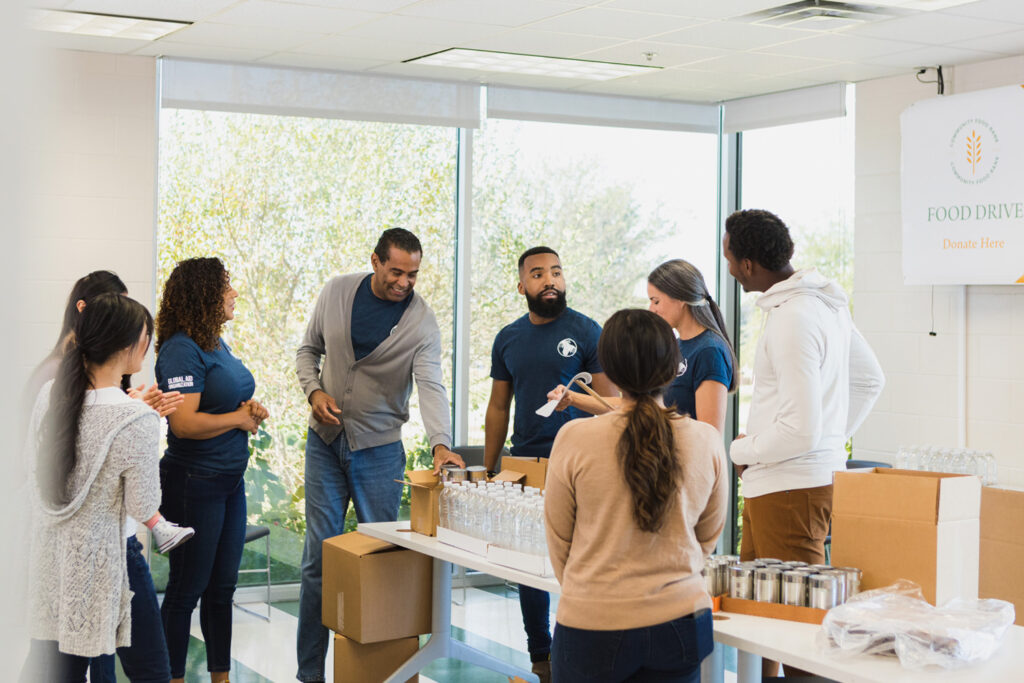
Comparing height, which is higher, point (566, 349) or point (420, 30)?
point (420, 30)

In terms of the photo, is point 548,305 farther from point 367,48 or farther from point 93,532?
point 93,532

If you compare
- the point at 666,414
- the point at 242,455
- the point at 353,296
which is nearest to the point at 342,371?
the point at 353,296

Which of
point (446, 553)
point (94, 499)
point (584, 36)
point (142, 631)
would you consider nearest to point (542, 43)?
point (584, 36)

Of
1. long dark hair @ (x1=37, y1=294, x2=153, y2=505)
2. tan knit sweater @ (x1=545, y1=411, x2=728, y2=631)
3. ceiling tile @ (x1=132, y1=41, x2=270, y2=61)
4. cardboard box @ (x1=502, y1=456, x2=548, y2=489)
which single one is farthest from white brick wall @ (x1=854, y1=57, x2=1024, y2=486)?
long dark hair @ (x1=37, y1=294, x2=153, y2=505)

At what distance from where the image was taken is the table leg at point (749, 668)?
241cm

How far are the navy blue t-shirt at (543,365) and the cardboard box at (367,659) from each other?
0.92 m

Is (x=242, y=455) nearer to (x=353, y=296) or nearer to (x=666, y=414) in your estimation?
(x=353, y=296)

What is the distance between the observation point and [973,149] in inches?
195

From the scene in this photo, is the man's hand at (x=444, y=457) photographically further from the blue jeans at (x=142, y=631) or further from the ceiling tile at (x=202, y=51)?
the ceiling tile at (x=202, y=51)

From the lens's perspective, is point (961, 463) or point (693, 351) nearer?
point (693, 351)

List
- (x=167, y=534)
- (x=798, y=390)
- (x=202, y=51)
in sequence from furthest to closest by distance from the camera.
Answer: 1. (x=202, y=51)
2. (x=167, y=534)
3. (x=798, y=390)

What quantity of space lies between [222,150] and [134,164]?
499 millimetres

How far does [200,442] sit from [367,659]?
942 mm

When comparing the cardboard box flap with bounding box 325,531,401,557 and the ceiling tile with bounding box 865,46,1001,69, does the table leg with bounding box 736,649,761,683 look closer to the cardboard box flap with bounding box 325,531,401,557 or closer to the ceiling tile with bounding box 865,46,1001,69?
the cardboard box flap with bounding box 325,531,401,557
